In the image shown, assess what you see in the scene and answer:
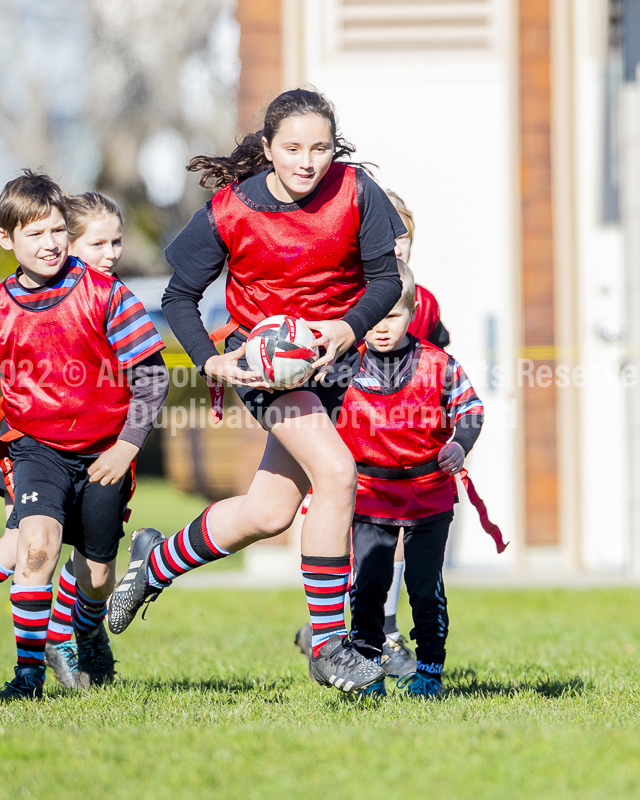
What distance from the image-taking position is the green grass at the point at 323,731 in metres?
2.84

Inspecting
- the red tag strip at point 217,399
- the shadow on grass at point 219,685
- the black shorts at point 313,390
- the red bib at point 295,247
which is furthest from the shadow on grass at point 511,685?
the red bib at point 295,247

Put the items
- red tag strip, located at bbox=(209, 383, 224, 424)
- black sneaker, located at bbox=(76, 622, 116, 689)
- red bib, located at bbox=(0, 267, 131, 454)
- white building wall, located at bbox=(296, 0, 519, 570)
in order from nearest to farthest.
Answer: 1. red tag strip, located at bbox=(209, 383, 224, 424)
2. red bib, located at bbox=(0, 267, 131, 454)
3. black sneaker, located at bbox=(76, 622, 116, 689)
4. white building wall, located at bbox=(296, 0, 519, 570)

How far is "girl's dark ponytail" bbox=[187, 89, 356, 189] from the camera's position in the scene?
4.02 metres

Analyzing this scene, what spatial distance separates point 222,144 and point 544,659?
86.9 feet

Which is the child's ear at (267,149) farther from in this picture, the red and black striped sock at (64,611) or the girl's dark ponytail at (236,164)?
the red and black striped sock at (64,611)

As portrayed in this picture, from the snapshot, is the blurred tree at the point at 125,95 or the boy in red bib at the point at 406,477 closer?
the boy in red bib at the point at 406,477

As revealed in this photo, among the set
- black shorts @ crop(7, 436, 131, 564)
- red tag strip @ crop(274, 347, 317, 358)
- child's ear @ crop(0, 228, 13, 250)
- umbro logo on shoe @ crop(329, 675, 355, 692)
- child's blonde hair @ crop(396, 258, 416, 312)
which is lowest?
umbro logo on shoe @ crop(329, 675, 355, 692)

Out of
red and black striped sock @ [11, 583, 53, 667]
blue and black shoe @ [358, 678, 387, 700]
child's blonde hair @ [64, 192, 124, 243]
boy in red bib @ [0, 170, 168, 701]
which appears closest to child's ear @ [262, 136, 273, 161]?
boy in red bib @ [0, 170, 168, 701]

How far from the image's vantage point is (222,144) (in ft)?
99.9

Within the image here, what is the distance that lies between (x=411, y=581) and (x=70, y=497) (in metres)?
1.49

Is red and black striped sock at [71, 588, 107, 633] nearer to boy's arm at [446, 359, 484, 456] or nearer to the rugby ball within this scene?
the rugby ball

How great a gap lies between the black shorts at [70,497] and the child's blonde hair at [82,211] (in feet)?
3.81

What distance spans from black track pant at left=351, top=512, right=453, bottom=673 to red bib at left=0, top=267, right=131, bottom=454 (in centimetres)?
124

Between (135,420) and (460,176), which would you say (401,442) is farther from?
(460,176)
